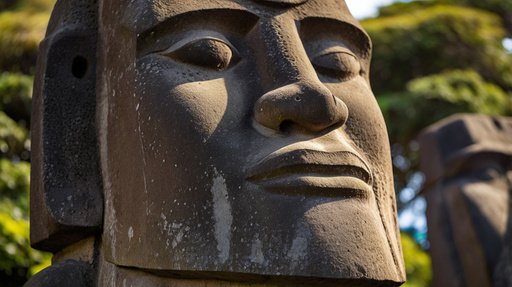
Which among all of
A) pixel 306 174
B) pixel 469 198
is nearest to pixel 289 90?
pixel 306 174

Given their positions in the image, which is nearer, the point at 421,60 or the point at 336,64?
the point at 336,64

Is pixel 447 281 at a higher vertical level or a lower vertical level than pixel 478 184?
lower

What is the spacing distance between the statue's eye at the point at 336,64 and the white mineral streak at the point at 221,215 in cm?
64

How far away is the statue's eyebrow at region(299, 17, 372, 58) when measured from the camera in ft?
9.50

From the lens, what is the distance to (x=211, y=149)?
8.22 feet

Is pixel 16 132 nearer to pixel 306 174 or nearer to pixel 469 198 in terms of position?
pixel 469 198

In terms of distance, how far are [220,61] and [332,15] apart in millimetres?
501

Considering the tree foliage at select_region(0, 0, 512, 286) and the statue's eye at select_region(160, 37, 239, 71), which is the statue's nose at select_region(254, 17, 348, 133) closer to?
the statue's eye at select_region(160, 37, 239, 71)

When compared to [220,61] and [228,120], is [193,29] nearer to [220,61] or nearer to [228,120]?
[220,61]

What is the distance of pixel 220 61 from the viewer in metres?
2.69

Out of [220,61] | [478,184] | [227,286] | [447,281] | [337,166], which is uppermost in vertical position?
[220,61]

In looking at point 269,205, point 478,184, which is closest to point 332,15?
point 269,205

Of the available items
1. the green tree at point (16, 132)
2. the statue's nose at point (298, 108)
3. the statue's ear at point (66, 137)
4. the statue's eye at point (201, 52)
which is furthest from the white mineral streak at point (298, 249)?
the green tree at point (16, 132)

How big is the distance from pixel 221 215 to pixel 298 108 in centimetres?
40
